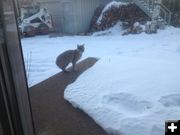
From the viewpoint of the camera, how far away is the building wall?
471 centimetres

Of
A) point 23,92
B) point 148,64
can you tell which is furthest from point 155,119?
point 148,64

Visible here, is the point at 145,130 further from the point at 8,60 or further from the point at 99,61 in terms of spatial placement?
the point at 99,61

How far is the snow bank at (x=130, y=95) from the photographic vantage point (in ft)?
3.19

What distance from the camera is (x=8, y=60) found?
0.41 meters

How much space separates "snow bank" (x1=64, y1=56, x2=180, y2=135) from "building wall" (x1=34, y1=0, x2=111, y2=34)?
2938mm

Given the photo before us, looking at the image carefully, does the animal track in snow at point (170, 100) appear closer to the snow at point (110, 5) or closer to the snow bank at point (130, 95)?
the snow bank at point (130, 95)

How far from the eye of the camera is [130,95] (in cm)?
135

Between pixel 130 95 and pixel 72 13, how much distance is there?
12.3 feet

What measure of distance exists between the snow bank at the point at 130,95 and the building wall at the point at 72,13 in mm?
2938

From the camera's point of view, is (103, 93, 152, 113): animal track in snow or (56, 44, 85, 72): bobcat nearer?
(103, 93, 152, 113): animal track in snow

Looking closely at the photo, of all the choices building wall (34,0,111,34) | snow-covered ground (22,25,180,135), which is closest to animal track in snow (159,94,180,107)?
snow-covered ground (22,25,180,135)

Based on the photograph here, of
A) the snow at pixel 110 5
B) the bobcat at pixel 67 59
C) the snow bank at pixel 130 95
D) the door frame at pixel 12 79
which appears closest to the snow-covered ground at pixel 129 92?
the snow bank at pixel 130 95

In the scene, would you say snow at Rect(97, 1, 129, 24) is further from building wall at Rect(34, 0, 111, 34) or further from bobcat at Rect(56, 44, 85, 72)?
bobcat at Rect(56, 44, 85, 72)

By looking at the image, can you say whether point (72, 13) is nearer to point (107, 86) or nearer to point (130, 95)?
point (107, 86)
